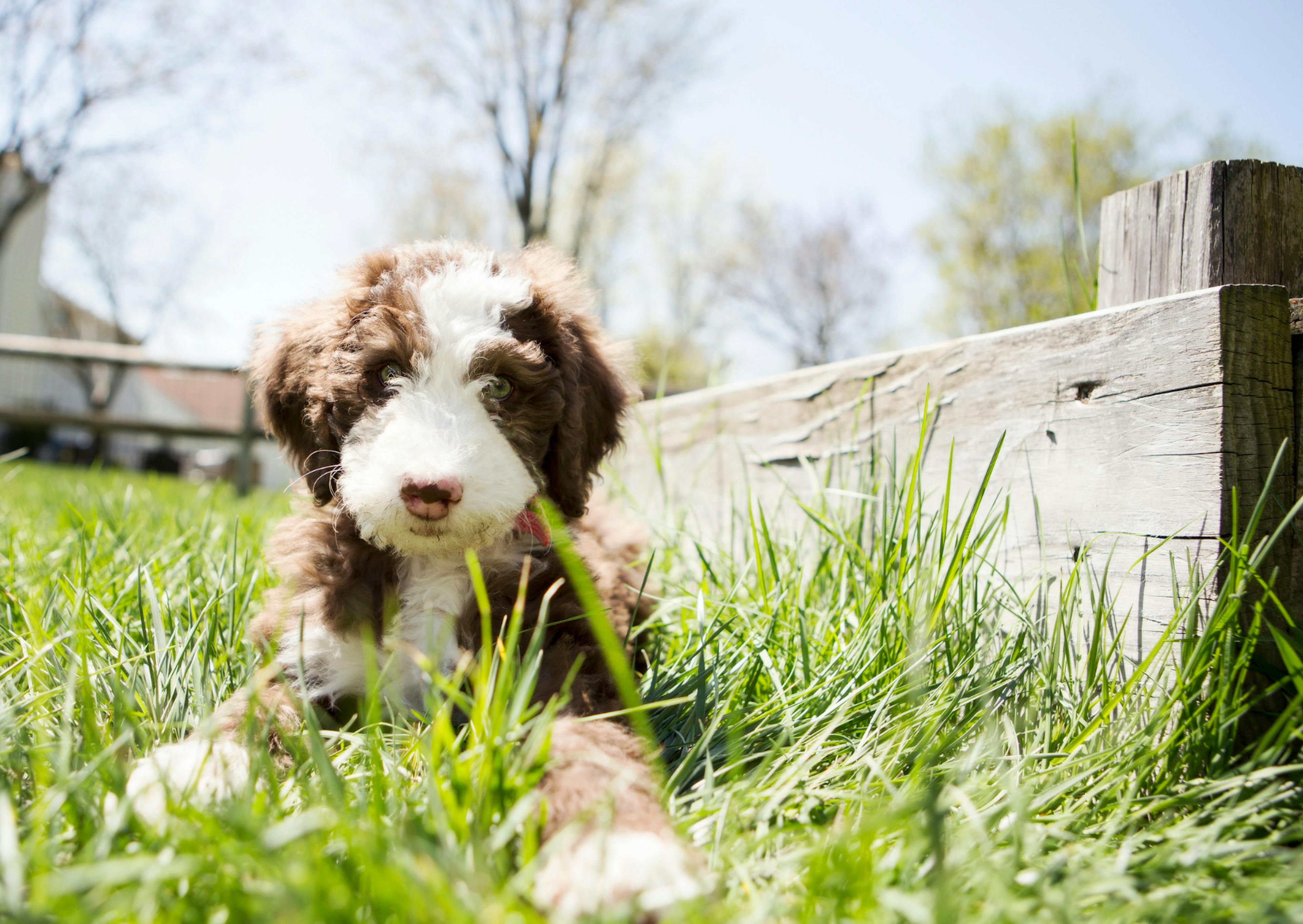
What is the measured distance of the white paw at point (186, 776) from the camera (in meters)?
1.22

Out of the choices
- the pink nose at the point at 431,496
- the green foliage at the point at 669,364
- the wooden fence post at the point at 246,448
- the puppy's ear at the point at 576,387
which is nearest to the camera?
the pink nose at the point at 431,496

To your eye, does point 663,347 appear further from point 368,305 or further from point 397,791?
point 397,791

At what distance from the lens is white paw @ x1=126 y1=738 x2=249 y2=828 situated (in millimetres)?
1221

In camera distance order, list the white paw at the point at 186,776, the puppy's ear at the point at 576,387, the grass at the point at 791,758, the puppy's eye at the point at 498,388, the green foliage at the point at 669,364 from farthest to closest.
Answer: the green foliage at the point at 669,364, the puppy's ear at the point at 576,387, the puppy's eye at the point at 498,388, the white paw at the point at 186,776, the grass at the point at 791,758

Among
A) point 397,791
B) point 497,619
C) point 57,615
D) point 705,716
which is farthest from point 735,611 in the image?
point 57,615

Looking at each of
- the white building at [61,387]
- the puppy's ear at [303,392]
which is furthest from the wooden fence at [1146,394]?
the white building at [61,387]

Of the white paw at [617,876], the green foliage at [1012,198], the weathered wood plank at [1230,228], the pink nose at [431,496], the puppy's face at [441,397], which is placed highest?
the green foliage at [1012,198]

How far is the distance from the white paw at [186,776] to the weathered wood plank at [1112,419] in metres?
1.89

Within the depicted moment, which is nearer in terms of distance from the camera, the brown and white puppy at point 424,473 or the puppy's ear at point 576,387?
the brown and white puppy at point 424,473

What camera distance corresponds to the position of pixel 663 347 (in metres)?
4.60

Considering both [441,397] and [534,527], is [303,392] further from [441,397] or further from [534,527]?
[534,527]

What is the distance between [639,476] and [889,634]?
2.56m

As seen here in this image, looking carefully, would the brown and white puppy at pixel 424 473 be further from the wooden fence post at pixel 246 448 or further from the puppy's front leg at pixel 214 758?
the wooden fence post at pixel 246 448

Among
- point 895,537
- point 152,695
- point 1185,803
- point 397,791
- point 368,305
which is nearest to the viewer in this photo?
point 397,791
